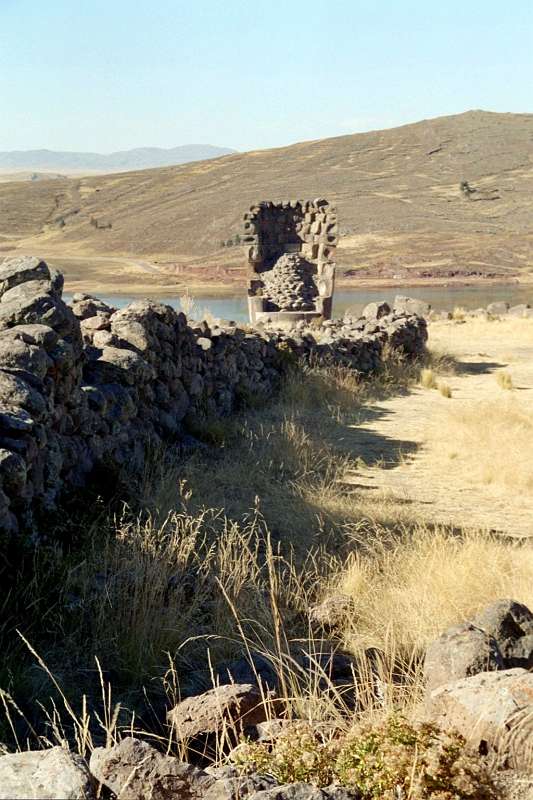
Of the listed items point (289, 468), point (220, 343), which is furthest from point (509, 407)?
point (289, 468)

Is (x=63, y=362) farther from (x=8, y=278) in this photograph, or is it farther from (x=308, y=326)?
(x=308, y=326)

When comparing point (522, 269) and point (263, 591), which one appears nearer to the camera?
point (263, 591)

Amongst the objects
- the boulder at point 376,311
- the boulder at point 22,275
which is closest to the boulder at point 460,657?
the boulder at point 22,275

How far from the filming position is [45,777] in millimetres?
2186

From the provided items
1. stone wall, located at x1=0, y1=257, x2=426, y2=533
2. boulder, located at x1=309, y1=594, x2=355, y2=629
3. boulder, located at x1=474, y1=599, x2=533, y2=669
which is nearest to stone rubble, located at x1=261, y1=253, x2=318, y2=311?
stone wall, located at x1=0, y1=257, x2=426, y2=533

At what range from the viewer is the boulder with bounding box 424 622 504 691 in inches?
135

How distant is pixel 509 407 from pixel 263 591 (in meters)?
7.89

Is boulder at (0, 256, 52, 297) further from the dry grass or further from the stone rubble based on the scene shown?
the stone rubble

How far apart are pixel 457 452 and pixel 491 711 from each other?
6721 mm

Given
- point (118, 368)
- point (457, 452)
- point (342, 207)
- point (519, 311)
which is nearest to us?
point (118, 368)

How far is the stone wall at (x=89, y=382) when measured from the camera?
5249 millimetres

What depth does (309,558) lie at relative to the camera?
5.84 metres

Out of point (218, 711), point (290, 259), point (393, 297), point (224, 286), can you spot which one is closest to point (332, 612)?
point (218, 711)

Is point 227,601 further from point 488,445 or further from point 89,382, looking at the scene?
point 488,445
